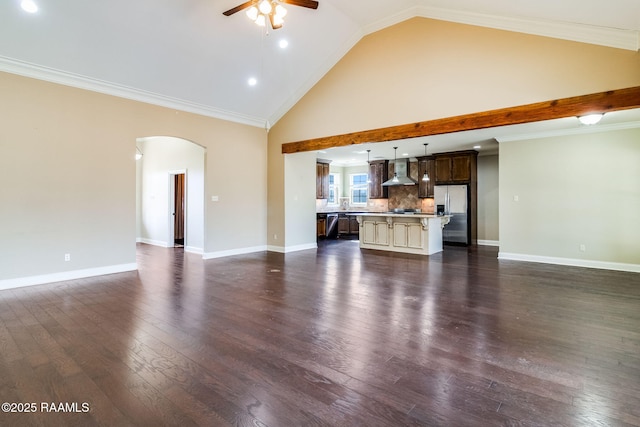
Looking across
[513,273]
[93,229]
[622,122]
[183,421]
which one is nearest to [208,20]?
[93,229]

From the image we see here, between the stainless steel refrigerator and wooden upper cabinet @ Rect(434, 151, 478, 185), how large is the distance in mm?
203

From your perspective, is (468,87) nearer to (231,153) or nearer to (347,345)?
(347,345)

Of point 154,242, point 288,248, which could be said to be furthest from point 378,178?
point 154,242

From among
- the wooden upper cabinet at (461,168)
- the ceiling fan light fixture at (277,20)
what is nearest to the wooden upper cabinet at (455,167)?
the wooden upper cabinet at (461,168)

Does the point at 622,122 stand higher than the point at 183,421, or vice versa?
the point at 622,122

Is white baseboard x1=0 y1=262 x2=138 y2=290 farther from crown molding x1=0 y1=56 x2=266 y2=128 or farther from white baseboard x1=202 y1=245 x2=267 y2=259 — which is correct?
crown molding x1=0 y1=56 x2=266 y2=128

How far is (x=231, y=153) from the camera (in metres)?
7.24

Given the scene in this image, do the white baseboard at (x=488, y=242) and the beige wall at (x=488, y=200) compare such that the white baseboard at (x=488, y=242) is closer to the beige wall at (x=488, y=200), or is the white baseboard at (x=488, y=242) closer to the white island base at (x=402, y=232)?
the beige wall at (x=488, y=200)

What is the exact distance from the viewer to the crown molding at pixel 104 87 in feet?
14.5

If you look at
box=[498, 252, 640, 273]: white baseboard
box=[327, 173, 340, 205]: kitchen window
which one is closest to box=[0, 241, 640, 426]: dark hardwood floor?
box=[498, 252, 640, 273]: white baseboard

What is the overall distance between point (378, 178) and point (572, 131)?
552cm

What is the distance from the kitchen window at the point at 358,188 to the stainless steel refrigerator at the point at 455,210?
3.22 m

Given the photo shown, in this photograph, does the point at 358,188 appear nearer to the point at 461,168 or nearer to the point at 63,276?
the point at 461,168

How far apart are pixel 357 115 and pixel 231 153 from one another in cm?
303
